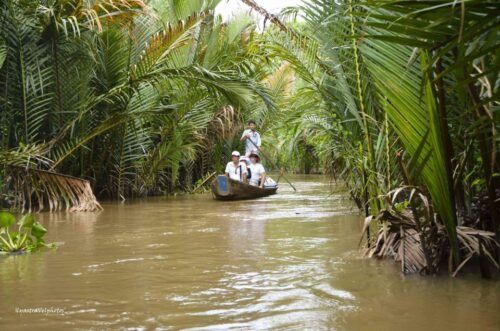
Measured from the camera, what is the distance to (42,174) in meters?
10.0

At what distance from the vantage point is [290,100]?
1224cm

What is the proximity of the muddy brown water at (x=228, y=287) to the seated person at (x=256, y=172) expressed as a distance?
6.85 metres

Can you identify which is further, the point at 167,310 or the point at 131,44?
the point at 131,44

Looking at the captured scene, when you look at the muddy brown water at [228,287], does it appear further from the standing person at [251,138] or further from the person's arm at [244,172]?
the standing person at [251,138]

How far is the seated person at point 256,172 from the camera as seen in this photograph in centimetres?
1445

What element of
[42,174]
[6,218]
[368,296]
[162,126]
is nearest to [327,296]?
[368,296]

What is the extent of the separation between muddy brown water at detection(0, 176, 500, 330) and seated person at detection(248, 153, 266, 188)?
6.85m

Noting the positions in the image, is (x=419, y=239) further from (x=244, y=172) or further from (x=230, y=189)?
(x=244, y=172)

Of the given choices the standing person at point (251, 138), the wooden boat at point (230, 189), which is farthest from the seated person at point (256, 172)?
the wooden boat at point (230, 189)

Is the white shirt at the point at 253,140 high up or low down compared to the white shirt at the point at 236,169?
up

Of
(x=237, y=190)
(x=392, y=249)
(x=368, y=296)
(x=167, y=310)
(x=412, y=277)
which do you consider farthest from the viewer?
(x=237, y=190)

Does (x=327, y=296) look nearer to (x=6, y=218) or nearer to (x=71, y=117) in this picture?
(x=6, y=218)

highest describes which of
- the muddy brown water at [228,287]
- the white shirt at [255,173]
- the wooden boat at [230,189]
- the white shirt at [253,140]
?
the white shirt at [253,140]

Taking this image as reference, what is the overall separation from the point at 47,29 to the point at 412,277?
8218 mm
